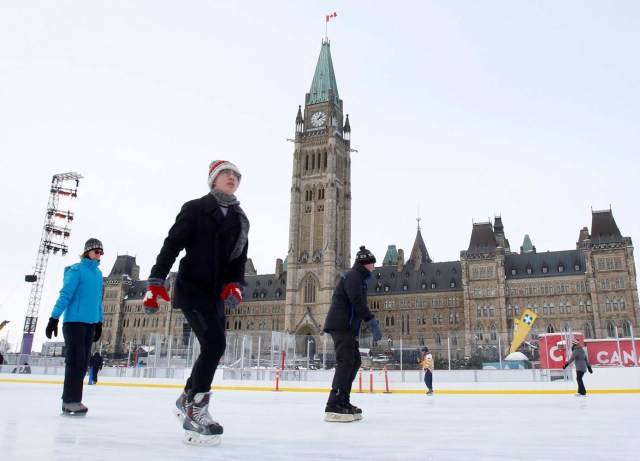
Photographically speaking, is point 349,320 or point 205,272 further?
point 349,320

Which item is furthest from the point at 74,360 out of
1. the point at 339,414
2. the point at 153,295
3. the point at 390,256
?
the point at 390,256

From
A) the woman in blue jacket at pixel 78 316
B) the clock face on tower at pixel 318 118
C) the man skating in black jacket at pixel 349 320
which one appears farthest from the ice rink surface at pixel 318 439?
the clock face on tower at pixel 318 118

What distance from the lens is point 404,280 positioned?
80.2 meters

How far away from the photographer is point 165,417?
5.34m

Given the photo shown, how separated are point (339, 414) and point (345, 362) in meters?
0.70

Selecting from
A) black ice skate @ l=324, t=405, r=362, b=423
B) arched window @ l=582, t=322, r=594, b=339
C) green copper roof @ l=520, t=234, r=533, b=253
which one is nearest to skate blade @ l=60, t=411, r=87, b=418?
black ice skate @ l=324, t=405, r=362, b=423

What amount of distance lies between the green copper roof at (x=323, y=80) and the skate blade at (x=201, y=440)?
81.5 metres

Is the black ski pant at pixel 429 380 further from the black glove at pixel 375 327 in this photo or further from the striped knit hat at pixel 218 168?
the striped knit hat at pixel 218 168

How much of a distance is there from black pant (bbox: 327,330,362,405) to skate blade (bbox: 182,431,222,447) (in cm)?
232

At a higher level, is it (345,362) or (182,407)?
(345,362)

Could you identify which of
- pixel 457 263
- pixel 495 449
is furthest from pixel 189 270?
pixel 457 263

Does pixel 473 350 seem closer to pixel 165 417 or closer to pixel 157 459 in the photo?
pixel 165 417

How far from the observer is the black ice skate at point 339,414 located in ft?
16.9

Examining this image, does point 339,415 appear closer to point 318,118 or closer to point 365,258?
point 365,258
